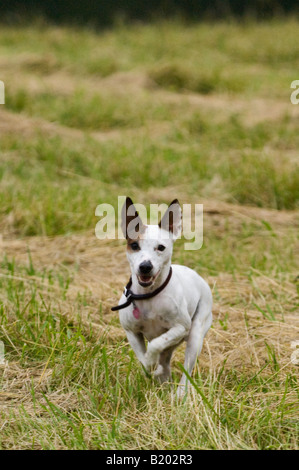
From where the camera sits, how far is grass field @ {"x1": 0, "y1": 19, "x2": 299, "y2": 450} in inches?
119

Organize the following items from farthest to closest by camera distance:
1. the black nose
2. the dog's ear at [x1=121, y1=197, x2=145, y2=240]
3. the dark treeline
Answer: the dark treeline
the dog's ear at [x1=121, y1=197, x2=145, y2=240]
the black nose

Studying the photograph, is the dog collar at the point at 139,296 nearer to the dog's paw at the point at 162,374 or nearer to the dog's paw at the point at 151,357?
the dog's paw at the point at 151,357

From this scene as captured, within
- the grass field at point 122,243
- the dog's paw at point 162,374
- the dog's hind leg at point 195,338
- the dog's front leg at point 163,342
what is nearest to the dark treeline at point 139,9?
the grass field at point 122,243

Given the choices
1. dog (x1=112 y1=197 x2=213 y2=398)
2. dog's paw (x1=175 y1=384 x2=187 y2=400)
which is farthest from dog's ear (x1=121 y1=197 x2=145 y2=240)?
dog's paw (x1=175 y1=384 x2=187 y2=400)

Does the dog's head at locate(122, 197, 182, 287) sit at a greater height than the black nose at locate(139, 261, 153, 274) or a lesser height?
greater

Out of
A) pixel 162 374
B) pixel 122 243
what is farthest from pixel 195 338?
pixel 122 243

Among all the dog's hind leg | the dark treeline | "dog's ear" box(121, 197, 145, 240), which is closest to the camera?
"dog's ear" box(121, 197, 145, 240)

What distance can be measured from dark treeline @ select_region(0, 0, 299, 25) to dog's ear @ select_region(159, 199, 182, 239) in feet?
36.9

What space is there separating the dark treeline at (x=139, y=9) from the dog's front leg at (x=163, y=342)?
1148cm

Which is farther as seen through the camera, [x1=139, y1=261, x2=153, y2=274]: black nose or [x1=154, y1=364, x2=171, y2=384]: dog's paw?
[x1=154, y1=364, x2=171, y2=384]: dog's paw

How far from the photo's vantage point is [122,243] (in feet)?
17.4

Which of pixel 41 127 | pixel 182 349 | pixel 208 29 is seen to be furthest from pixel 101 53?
pixel 182 349

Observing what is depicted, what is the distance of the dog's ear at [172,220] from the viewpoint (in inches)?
124

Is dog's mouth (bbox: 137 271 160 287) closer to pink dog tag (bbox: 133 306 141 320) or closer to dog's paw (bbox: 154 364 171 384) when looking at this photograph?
pink dog tag (bbox: 133 306 141 320)
